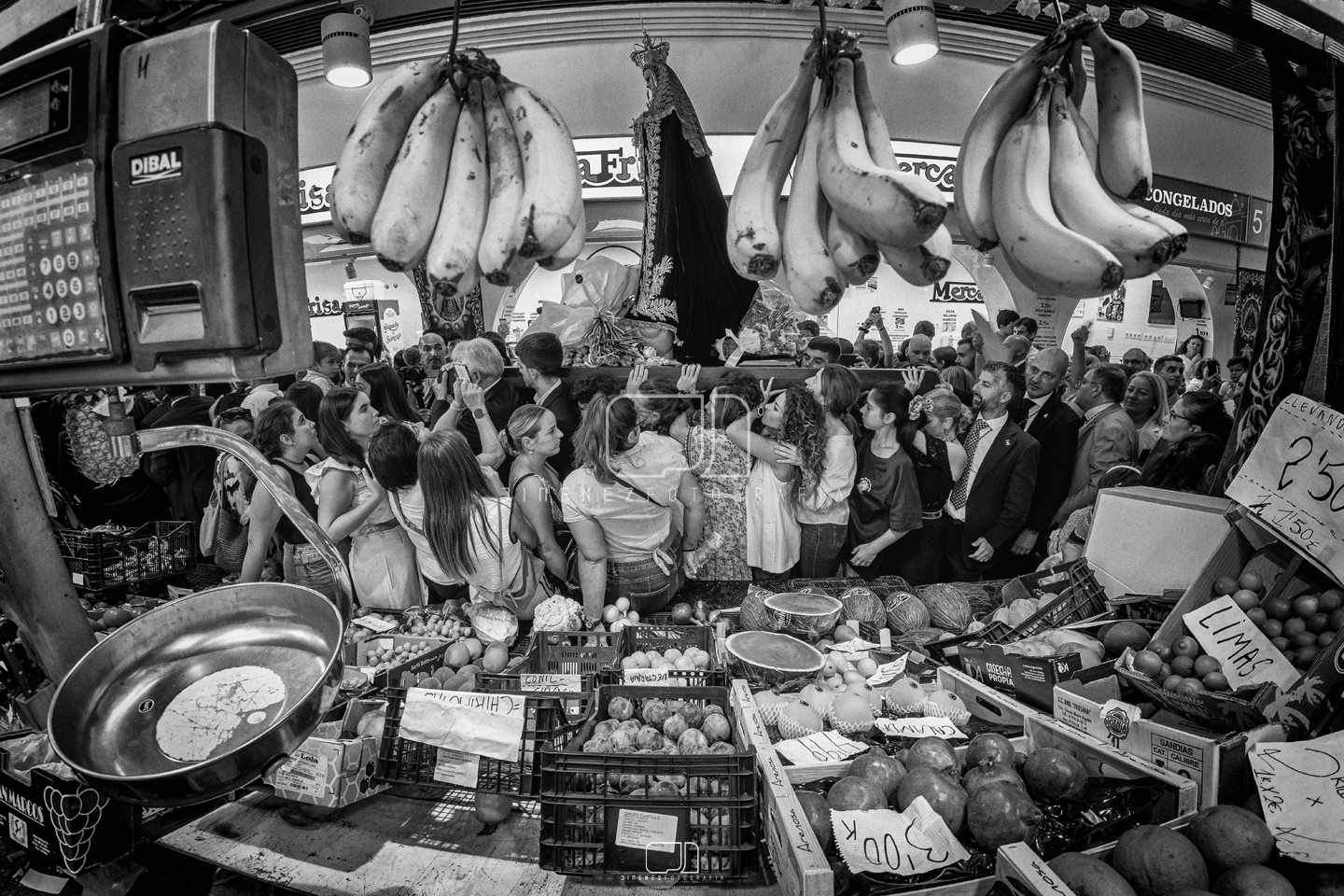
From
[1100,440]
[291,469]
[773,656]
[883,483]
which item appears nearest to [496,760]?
[773,656]

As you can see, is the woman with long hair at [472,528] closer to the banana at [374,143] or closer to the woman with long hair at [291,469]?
the woman with long hair at [291,469]

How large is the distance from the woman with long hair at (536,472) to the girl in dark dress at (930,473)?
2.11m

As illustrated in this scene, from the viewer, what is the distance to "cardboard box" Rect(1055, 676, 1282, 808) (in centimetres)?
163

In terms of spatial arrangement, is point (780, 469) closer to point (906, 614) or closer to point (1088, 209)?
point (906, 614)

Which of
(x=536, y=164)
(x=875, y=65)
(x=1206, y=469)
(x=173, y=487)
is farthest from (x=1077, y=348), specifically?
(x=173, y=487)

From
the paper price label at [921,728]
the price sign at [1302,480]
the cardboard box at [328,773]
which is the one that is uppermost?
the price sign at [1302,480]

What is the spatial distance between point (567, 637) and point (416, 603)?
149 centimetres

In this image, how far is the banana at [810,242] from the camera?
1.39 meters

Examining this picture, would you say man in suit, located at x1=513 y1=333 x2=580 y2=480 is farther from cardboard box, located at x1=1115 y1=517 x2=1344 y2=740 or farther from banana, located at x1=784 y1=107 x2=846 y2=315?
cardboard box, located at x1=1115 y1=517 x2=1344 y2=740

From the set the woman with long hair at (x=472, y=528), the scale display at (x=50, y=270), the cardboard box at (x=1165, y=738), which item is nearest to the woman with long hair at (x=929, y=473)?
the cardboard box at (x=1165, y=738)

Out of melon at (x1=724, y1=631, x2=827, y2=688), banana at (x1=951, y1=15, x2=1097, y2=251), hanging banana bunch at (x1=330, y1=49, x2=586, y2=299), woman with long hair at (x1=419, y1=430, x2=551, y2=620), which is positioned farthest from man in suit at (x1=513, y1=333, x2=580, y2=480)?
banana at (x1=951, y1=15, x2=1097, y2=251)

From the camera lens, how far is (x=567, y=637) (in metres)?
2.41

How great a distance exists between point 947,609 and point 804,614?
721 mm

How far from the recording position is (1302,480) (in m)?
2.09
